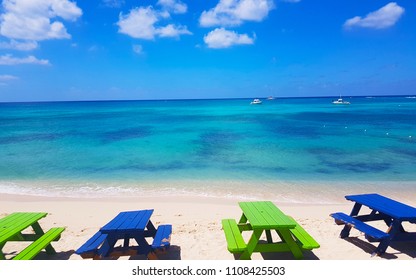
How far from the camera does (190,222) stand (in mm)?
8188

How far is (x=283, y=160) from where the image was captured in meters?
18.0

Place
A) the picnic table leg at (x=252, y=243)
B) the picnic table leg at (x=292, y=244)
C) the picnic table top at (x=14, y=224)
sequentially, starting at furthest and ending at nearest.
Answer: the picnic table leg at (x=292, y=244) → the picnic table leg at (x=252, y=243) → the picnic table top at (x=14, y=224)

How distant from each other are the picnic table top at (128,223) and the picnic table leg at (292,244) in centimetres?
279

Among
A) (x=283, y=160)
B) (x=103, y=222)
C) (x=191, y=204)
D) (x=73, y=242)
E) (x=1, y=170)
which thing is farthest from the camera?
(x=283, y=160)

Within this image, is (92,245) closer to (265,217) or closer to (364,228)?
(265,217)

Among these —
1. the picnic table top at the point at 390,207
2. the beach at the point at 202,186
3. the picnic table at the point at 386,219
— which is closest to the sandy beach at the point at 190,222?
the beach at the point at 202,186

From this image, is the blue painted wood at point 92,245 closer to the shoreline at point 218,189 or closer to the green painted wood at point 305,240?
the green painted wood at point 305,240

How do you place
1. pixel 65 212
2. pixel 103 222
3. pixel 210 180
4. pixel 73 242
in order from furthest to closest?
1. pixel 210 180
2. pixel 65 212
3. pixel 103 222
4. pixel 73 242

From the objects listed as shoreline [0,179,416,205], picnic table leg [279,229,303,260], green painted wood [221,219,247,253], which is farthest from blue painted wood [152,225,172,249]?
shoreline [0,179,416,205]

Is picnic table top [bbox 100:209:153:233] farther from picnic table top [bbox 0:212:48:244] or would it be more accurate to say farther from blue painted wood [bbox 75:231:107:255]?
picnic table top [bbox 0:212:48:244]

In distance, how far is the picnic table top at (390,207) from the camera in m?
5.53
